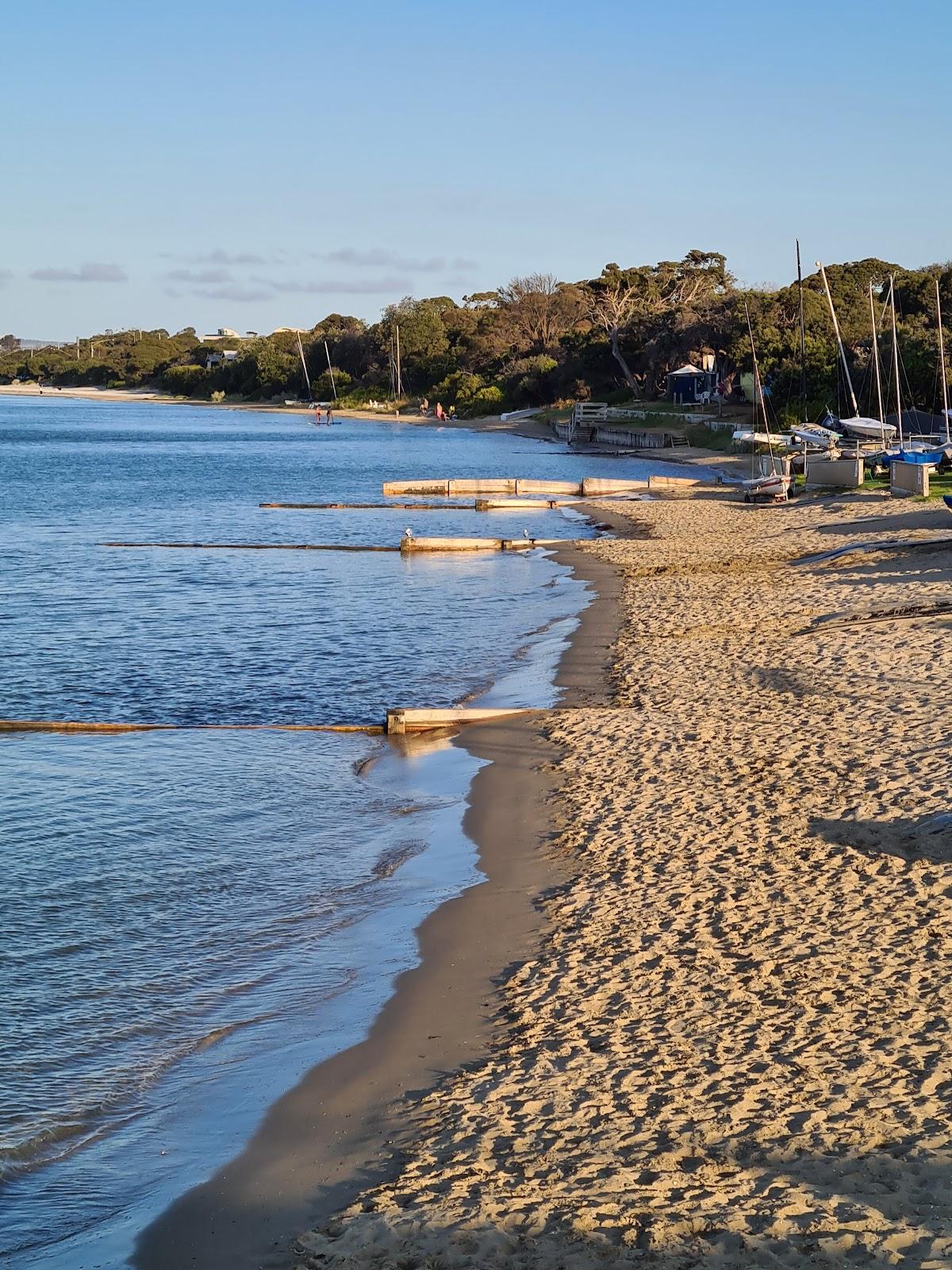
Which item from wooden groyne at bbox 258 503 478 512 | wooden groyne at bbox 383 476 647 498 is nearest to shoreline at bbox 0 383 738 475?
wooden groyne at bbox 383 476 647 498

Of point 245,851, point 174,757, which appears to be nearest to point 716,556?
point 174,757

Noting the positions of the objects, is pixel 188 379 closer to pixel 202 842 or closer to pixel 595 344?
pixel 595 344

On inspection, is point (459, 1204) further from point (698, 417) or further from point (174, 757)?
point (698, 417)

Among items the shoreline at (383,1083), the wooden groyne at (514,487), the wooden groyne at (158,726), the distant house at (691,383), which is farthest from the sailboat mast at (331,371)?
the shoreline at (383,1083)

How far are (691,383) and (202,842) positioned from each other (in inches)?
2956

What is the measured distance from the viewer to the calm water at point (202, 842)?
6664 mm

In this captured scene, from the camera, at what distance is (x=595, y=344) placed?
99000 millimetres

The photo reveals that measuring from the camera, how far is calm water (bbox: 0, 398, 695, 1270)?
21.9 ft

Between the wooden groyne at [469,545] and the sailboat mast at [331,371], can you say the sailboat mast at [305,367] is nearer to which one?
the sailboat mast at [331,371]

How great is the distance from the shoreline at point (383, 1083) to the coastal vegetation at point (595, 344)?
42769mm

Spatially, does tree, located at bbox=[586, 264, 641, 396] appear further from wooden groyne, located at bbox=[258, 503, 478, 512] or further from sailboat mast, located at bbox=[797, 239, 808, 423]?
wooden groyne, located at bbox=[258, 503, 478, 512]

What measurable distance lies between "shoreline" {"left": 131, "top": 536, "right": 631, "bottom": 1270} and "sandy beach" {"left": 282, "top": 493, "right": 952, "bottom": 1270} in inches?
3.8

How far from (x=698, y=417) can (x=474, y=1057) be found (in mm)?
64773

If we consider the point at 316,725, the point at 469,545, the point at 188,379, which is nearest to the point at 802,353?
the point at 469,545
